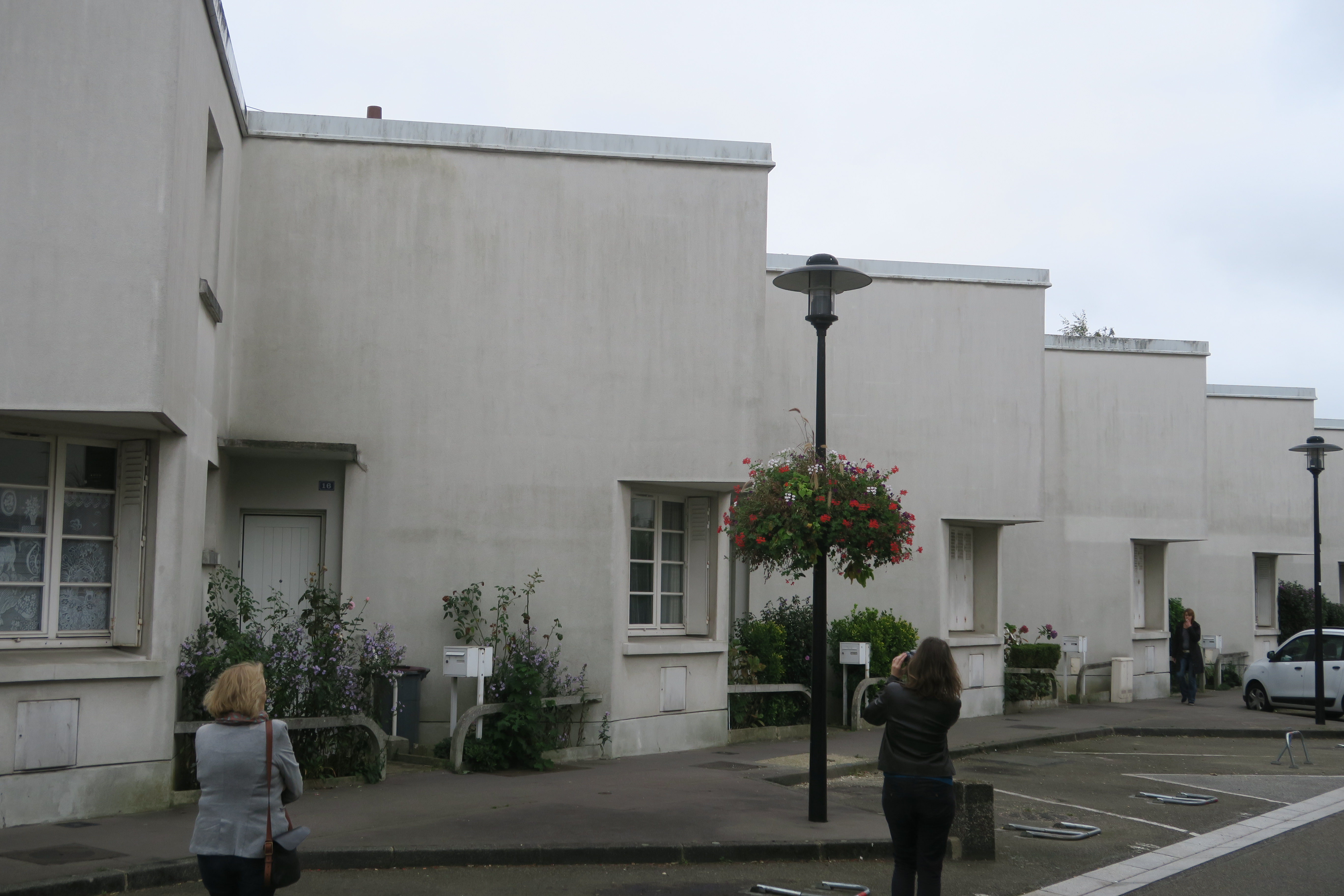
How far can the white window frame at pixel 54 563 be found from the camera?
9.24 metres

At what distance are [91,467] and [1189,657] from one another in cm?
2021

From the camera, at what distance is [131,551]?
9.62 metres

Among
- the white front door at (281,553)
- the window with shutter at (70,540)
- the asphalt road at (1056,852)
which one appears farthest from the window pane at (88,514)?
the asphalt road at (1056,852)

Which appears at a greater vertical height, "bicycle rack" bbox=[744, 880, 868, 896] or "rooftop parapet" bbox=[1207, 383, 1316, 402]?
"rooftop parapet" bbox=[1207, 383, 1316, 402]

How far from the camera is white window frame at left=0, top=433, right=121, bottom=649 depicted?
9.24 metres

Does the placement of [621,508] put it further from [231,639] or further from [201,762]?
[201,762]

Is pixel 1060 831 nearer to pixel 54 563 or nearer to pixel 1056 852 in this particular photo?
pixel 1056 852

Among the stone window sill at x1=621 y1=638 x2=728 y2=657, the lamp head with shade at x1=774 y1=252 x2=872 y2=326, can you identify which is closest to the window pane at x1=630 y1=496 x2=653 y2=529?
the stone window sill at x1=621 y1=638 x2=728 y2=657

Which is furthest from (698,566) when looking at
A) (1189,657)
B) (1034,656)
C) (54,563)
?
(1189,657)

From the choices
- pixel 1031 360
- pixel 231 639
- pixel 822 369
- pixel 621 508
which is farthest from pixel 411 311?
pixel 1031 360

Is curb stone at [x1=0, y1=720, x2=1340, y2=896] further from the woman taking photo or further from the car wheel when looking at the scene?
the car wheel

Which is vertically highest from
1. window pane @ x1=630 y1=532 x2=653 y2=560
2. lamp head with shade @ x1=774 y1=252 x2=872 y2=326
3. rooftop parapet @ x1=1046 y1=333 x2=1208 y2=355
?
rooftop parapet @ x1=1046 y1=333 x2=1208 y2=355

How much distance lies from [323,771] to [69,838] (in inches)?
106

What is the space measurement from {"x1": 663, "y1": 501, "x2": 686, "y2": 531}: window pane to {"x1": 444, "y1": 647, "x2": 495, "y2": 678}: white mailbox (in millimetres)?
3246
